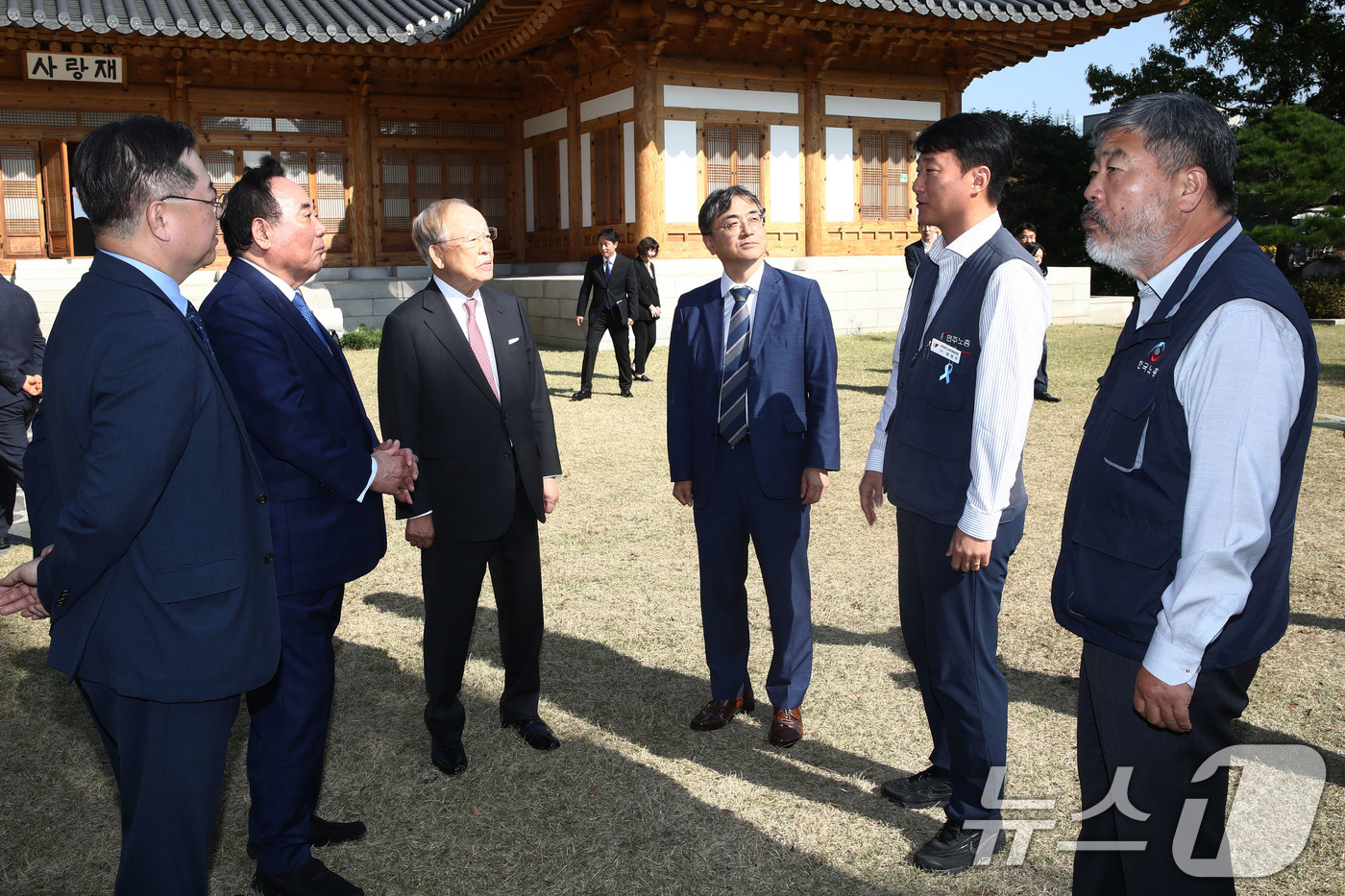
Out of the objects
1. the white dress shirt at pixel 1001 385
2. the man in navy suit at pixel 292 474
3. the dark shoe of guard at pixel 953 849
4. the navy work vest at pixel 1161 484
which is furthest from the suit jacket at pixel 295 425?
the navy work vest at pixel 1161 484

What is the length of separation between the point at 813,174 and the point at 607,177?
11.1 feet

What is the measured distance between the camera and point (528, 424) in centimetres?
349

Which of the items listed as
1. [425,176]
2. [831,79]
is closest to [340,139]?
[425,176]

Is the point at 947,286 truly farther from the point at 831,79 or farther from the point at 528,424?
the point at 831,79

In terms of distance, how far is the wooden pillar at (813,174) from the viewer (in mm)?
16281

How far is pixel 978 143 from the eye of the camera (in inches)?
104

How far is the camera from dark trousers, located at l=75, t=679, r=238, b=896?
2.02m

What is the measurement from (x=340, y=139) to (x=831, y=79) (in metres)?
8.41

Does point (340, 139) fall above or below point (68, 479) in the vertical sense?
above

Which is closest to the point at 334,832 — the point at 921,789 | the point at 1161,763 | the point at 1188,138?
the point at 921,789

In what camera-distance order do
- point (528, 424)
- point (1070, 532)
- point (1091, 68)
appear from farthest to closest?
1. point (1091, 68)
2. point (528, 424)
3. point (1070, 532)

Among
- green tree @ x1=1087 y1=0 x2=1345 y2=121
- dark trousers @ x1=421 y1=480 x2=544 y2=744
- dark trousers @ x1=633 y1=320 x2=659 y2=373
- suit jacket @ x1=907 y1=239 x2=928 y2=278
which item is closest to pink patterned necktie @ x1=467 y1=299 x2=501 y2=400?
dark trousers @ x1=421 y1=480 x2=544 y2=744

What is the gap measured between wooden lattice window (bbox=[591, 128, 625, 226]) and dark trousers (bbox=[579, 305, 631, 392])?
4.85 metres

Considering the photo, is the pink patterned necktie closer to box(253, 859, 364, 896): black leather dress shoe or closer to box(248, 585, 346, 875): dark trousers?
box(248, 585, 346, 875): dark trousers
